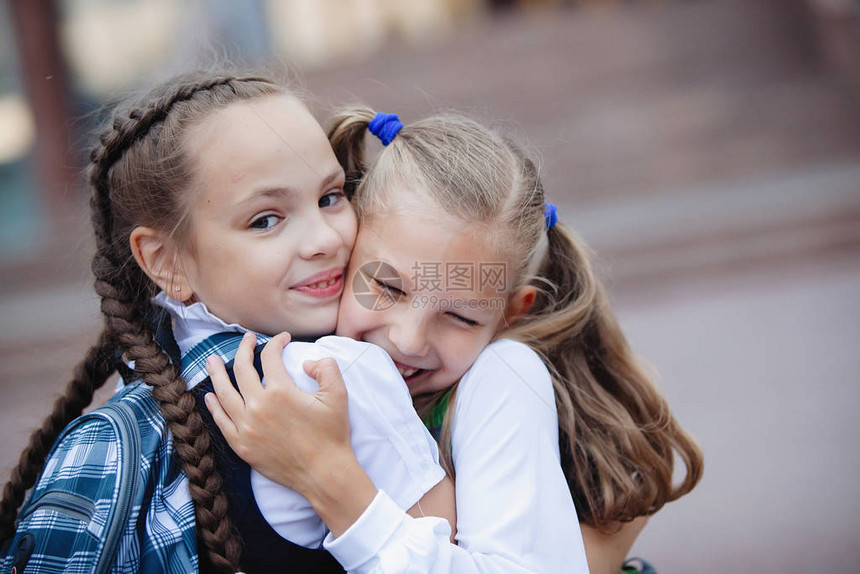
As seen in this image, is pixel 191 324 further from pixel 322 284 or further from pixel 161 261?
pixel 322 284

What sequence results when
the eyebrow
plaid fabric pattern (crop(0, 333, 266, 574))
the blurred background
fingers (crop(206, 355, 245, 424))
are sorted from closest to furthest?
1. plaid fabric pattern (crop(0, 333, 266, 574))
2. fingers (crop(206, 355, 245, 424))
3. the eyebrow
4. the blurred background

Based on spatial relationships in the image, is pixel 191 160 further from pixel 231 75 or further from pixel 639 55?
pixel 639 55

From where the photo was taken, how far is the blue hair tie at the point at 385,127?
1.73 m

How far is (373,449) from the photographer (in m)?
1.33

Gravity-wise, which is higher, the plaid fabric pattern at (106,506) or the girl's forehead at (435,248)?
the girl's forehead at (435,248)

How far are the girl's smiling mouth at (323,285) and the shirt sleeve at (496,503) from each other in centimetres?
32

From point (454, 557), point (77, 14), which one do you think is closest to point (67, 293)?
point (77, 14)

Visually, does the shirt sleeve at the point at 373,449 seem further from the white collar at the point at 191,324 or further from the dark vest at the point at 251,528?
the white collar at the point at 191,324

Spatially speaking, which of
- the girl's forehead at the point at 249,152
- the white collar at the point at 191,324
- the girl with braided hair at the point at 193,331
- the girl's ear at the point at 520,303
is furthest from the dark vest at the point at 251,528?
the girl's ear at the point at 520,303

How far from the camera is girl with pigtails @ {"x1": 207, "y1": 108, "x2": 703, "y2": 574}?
127 cm

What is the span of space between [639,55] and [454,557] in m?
7.43

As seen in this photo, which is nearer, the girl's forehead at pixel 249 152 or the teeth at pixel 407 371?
the girl's forehead at pixel 249 152

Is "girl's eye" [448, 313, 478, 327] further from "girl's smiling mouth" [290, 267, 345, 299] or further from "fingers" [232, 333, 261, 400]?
"fingers" [232, 333, 261, 400]

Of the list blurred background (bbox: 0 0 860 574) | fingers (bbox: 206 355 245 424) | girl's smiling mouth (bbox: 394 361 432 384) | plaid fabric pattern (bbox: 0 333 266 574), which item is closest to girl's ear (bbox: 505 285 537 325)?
girl's smiling mouth (bbox: 394 361 432 384)
